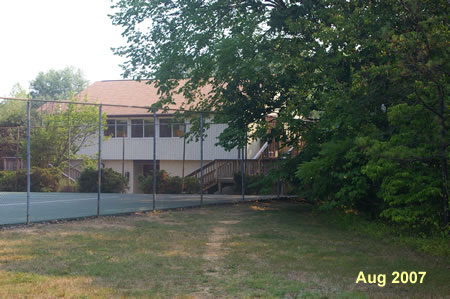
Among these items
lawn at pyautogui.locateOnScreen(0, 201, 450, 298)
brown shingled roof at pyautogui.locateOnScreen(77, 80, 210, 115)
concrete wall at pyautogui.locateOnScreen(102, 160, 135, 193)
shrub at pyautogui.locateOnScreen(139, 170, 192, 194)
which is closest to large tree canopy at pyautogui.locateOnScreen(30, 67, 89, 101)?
brown shingled roof at pyautogui.locateOnScreen(77, 80, 210, 115)

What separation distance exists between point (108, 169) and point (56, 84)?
58.7 metres

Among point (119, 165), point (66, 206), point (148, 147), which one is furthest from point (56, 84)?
point (66, 206)

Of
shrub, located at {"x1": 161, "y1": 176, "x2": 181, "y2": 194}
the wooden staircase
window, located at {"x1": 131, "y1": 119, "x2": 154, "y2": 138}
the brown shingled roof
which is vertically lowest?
shrub, located at {"x1": 161, "y1": 176, "x2": 181, "y2": 194}

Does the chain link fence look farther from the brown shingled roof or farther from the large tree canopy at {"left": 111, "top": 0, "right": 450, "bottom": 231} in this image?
the brown shingled roof

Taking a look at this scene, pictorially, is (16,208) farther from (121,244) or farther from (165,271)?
(165,271)

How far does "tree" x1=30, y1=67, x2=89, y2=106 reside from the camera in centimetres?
7875

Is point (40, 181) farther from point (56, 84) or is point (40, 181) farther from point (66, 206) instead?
point (56, 84)

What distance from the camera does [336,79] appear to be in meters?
13.1

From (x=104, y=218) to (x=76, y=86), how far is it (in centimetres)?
6977

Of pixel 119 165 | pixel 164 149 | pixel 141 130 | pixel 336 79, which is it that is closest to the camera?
pixel 336 79

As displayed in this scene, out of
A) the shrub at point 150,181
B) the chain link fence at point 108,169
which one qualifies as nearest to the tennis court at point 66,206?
the chain link fence at point 108,169

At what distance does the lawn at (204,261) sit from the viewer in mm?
6758

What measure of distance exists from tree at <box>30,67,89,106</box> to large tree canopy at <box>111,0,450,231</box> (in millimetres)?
62411

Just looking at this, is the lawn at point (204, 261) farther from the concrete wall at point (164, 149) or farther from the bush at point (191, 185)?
the bush at point (191, 185)
